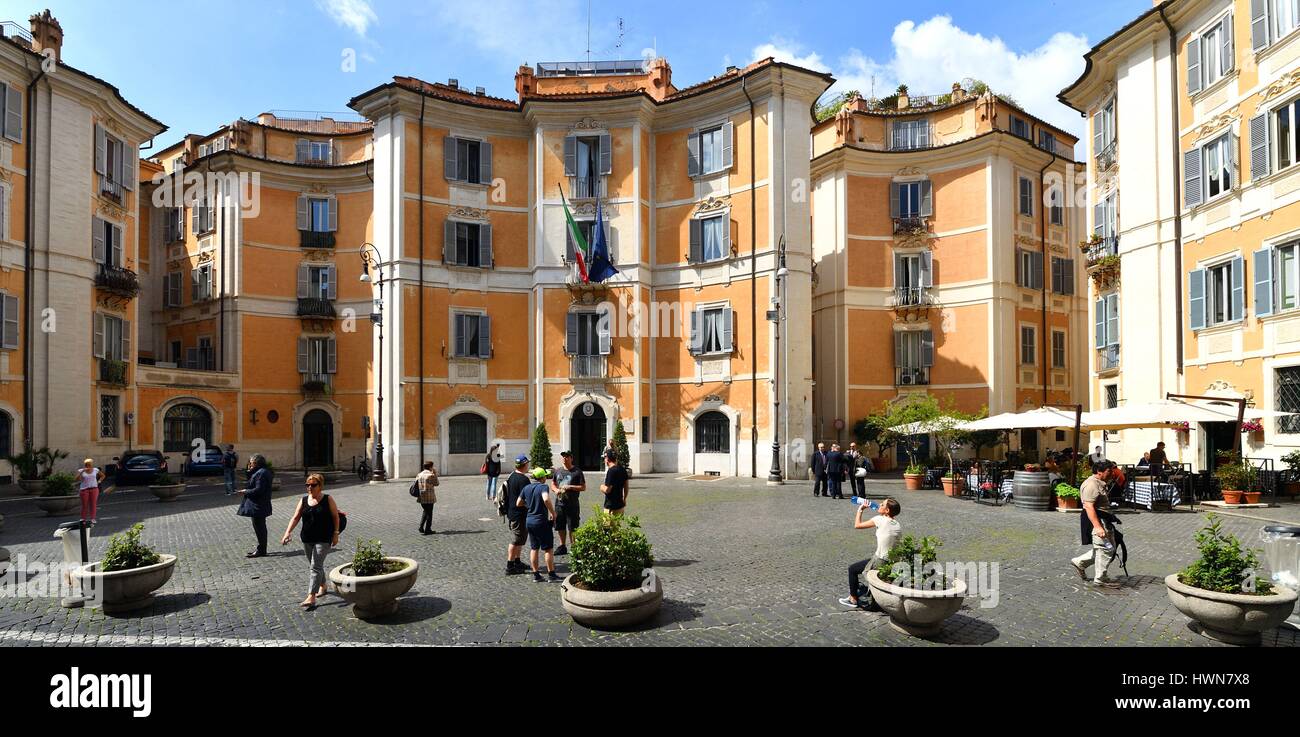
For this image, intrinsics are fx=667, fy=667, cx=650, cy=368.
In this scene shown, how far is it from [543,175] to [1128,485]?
73.3 ft

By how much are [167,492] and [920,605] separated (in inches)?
808

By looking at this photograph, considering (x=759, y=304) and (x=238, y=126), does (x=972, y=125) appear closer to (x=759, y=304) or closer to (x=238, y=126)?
(x=759, y=304)

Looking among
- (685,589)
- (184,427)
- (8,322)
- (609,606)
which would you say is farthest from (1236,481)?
(184,427)

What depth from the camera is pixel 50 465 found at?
2105 cm

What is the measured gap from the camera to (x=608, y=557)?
718cm

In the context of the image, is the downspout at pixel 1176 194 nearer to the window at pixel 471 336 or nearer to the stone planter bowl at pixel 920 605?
the stone planter bowl at pixel 920 605

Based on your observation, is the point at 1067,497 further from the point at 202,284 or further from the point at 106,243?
the point at 202,284

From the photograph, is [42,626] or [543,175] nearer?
[42,626]

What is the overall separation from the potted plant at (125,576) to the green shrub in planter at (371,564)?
243 centimetres

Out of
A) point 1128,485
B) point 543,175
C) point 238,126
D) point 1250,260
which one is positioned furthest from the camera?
point 238,126

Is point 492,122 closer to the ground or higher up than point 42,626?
higher up

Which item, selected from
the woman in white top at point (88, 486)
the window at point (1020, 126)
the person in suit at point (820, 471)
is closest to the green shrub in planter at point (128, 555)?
the woman in white top at point (88, 486)

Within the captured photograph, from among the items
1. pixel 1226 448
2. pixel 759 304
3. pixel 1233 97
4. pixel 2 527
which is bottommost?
pixel 2 527

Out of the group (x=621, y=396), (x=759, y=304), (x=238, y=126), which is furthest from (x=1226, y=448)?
(x=238, y=126)
